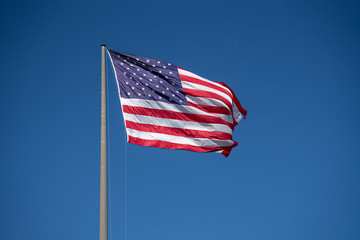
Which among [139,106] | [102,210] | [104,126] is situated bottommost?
[102,210]

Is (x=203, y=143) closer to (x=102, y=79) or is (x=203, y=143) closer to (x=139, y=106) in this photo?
(x=139, y=106)

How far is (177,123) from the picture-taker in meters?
13.0

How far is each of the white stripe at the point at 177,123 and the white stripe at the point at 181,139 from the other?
37 cm

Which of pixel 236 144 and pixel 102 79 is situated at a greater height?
pixel 102 79

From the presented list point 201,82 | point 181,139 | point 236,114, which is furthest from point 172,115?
point 236,114

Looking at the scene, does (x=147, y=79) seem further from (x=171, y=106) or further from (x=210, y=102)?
(x=210, y=102)

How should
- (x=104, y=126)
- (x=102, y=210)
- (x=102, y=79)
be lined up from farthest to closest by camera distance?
(x=102, y=79) → (x=104, y=126) → (x=102, y=210)

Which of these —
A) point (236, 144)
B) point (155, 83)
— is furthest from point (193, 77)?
point (236, 144)

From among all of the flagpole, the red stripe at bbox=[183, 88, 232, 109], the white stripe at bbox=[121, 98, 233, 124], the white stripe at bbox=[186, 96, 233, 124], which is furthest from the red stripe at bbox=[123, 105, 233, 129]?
the flagpole

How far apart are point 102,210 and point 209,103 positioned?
7298 millimetres

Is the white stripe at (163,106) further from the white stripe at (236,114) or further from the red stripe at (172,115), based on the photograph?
the white stripe at (236,114)

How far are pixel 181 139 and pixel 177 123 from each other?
585 mm

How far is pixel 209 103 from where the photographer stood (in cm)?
1461

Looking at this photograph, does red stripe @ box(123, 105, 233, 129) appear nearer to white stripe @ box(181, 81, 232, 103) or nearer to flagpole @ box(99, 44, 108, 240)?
white stripe @ box(181, 81, 232, 103)
